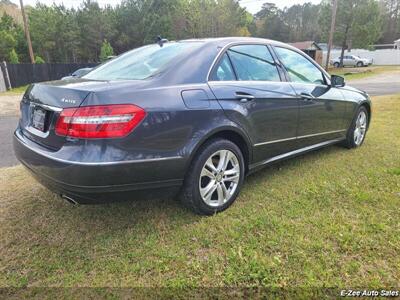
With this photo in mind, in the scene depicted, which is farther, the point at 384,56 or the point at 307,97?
the point at 384,56

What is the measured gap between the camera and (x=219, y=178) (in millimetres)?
2844

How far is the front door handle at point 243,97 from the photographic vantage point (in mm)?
2846

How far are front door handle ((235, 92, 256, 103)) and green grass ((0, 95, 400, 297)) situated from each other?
1003 mm

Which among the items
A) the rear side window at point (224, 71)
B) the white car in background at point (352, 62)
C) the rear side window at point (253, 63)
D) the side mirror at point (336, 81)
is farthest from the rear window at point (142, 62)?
the white car in background at point (352, 62)

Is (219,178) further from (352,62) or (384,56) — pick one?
(384,56)

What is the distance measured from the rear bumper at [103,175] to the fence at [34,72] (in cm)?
2049

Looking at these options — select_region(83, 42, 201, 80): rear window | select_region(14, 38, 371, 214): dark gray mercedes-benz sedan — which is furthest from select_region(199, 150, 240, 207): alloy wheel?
select_region(83, 42, 201, 80): rear window

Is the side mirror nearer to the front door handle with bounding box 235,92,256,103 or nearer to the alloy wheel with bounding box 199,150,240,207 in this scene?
the front door handle with bounding box 235,92,256,103

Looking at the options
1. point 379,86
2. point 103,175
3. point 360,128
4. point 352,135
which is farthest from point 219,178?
point 379,86

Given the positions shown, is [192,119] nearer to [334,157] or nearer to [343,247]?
[343,247]

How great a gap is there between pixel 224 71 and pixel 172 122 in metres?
0.86

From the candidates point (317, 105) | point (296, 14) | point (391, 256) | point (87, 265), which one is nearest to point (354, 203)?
point (391, 256)

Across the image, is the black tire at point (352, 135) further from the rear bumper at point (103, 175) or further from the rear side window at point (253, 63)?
the rear bumper at point (103, 175)

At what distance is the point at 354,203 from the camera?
9.95 ft
